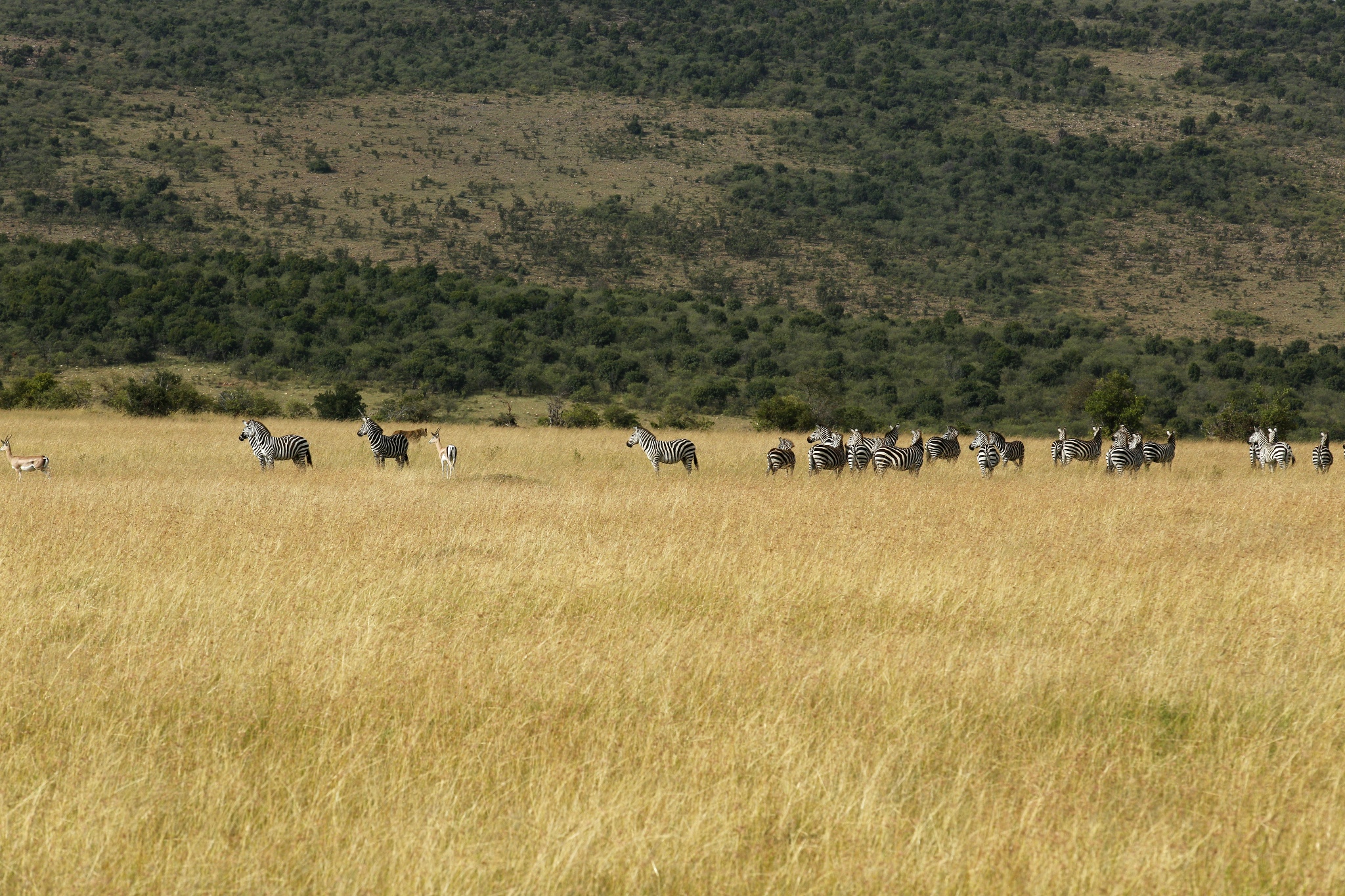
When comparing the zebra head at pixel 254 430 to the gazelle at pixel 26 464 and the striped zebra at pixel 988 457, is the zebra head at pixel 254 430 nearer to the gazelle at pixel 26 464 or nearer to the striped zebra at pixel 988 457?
the gazelle at pixel 26 464

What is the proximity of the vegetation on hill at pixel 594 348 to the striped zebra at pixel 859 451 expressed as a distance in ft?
41.2

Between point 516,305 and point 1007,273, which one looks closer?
point 516,305

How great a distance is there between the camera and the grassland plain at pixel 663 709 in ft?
15.2

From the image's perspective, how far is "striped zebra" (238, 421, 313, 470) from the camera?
2138 centimetres

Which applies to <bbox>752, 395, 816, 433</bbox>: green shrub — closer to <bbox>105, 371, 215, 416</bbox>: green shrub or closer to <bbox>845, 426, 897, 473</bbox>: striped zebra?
<bbox>845, 426, 897, 473</bbox>: striped zebra

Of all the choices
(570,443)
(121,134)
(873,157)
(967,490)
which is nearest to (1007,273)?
(873,157)

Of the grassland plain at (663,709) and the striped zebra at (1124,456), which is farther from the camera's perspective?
the striped zebra at (1124,456)

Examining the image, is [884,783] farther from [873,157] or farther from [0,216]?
[873,157]

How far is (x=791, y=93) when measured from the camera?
138 m

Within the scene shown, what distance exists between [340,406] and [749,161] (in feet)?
278

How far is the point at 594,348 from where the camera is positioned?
173 ft

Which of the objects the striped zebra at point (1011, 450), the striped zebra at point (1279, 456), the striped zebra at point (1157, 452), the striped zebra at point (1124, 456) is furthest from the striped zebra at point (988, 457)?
the striped zebra at point (1279, 456)

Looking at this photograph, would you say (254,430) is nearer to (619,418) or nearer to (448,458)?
(448,458)

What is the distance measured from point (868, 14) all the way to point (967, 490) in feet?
550
